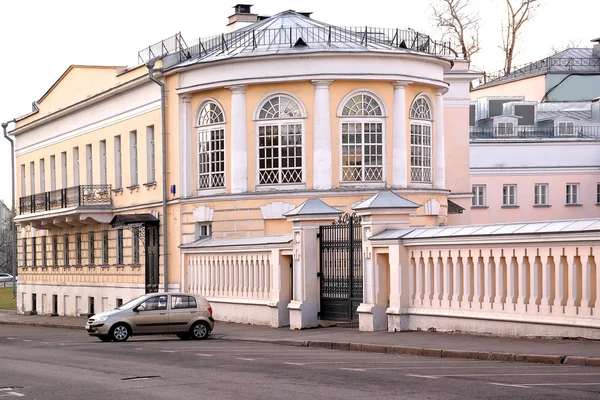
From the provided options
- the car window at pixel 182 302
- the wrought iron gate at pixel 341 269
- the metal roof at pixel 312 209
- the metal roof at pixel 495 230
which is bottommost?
the car window at pixel 182 302

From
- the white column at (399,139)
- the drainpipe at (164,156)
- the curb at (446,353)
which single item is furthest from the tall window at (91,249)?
the curb at (446,353)

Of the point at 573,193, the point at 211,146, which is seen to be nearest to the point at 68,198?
the point at 211,146

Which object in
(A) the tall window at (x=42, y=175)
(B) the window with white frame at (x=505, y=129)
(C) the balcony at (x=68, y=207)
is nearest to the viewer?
(C) the balcony at (x=68, y=207)

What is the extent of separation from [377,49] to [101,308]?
17270 millimetres

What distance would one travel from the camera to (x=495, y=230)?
22766 mm

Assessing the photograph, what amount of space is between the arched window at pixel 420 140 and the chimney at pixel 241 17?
8869 millimetres

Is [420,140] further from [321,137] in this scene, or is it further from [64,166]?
[64,166]

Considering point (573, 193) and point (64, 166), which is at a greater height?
point (64, 166)

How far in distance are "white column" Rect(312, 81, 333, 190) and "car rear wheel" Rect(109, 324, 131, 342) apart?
10742 mm

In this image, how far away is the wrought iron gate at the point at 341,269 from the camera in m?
28.0

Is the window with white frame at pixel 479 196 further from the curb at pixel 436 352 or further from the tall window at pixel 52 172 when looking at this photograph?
the curb at pixel 436 352

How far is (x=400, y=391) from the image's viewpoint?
47.0 ft

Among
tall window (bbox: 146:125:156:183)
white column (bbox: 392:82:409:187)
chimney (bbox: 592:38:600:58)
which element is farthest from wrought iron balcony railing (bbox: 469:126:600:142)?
white column (bbox: 392:82:409:187)

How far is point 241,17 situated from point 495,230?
26422 millimetres
